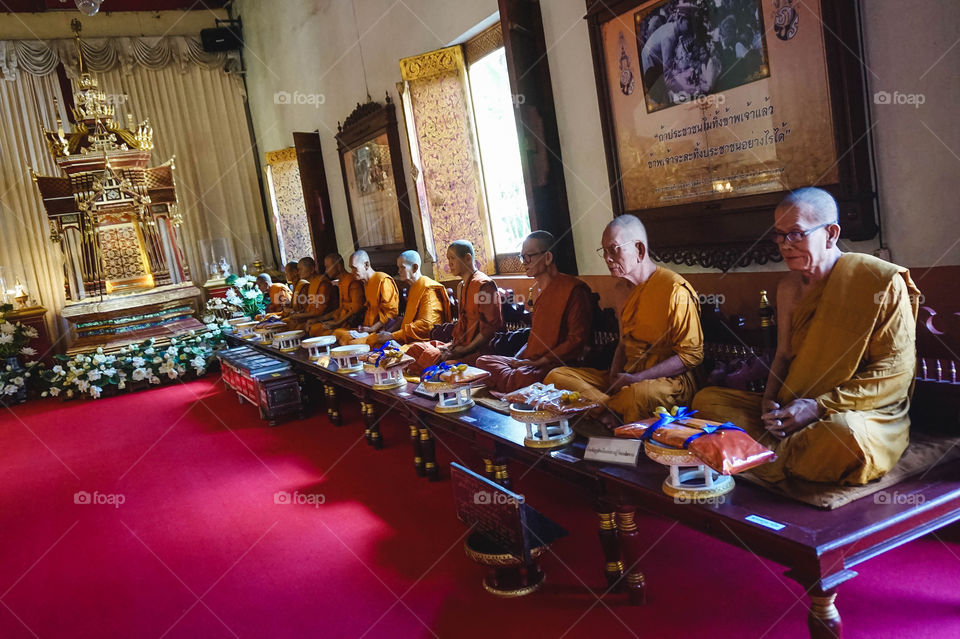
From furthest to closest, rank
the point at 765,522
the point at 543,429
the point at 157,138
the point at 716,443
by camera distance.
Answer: the point at 157,138
the point at 543,429
the point at 716,443
the point at 765,522

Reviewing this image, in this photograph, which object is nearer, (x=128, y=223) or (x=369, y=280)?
(x=369, y=280)

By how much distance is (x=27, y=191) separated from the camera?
11141 millimetres

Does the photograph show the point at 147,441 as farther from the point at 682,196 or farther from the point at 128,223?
the point at 128,223

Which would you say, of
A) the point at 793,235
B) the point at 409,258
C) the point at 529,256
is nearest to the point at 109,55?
the point at 409,258

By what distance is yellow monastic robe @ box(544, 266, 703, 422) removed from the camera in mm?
3213

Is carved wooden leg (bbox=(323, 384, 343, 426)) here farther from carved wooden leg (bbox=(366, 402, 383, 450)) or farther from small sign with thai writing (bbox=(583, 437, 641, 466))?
small sign with thai writing (bbox=(583, 437, 641, 466))

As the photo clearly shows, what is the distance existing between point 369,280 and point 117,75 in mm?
7399

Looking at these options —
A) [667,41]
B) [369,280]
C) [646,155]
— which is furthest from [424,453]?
[369,280]

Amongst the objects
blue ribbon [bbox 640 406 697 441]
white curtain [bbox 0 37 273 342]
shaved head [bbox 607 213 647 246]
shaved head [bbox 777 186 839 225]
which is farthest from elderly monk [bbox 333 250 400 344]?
white curtain [bbox 0 37 273 342]

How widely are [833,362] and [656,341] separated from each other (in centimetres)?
96

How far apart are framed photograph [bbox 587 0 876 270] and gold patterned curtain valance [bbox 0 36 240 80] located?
9754 millimetres

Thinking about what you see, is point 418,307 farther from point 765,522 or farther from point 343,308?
point 765,522

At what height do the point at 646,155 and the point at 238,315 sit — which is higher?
the point at 646,155

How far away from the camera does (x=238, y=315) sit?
1073cm
